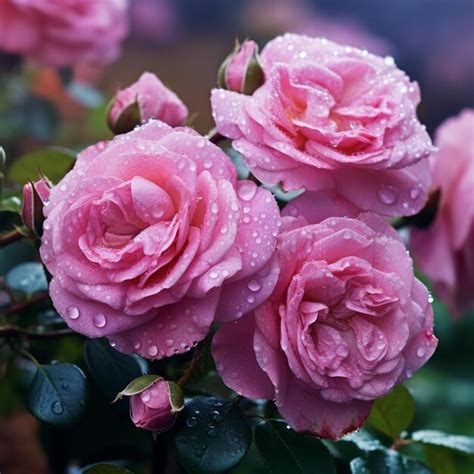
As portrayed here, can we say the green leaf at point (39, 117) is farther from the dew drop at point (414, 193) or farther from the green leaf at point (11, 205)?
the dew drop at point (414, 193)

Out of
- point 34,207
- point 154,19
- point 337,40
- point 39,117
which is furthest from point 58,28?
point 154,19

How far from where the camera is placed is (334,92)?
2.19 ft

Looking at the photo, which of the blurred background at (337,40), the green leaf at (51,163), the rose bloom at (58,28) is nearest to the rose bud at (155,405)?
the green leaf at (51,163)

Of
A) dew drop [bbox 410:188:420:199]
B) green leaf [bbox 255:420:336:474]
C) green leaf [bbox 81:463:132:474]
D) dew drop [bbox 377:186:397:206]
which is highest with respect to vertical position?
dew drop [bbox 410:188:420:199]

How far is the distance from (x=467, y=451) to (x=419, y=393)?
38.3 inches

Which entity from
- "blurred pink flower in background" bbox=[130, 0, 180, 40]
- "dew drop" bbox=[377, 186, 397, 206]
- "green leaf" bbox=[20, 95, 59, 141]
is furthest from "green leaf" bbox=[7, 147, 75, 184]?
"blurred pink flower in background" bbox=[130, 0, 180, 40]

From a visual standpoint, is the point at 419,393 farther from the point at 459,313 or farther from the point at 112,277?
the point at 112,277

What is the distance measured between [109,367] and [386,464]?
231mm

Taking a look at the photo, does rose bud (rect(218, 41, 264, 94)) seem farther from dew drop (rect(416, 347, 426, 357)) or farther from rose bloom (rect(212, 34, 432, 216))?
dew drop (rect(416, 347, 426, 357))

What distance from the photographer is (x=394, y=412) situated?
78 cm

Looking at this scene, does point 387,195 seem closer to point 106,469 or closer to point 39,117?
point 106,469

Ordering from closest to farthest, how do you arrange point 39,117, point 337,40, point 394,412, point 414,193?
point 414,193
point 394,412
point 39,117
point 337,40

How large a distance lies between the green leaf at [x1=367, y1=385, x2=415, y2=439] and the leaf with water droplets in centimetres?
22

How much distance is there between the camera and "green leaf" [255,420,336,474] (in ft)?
2.06
